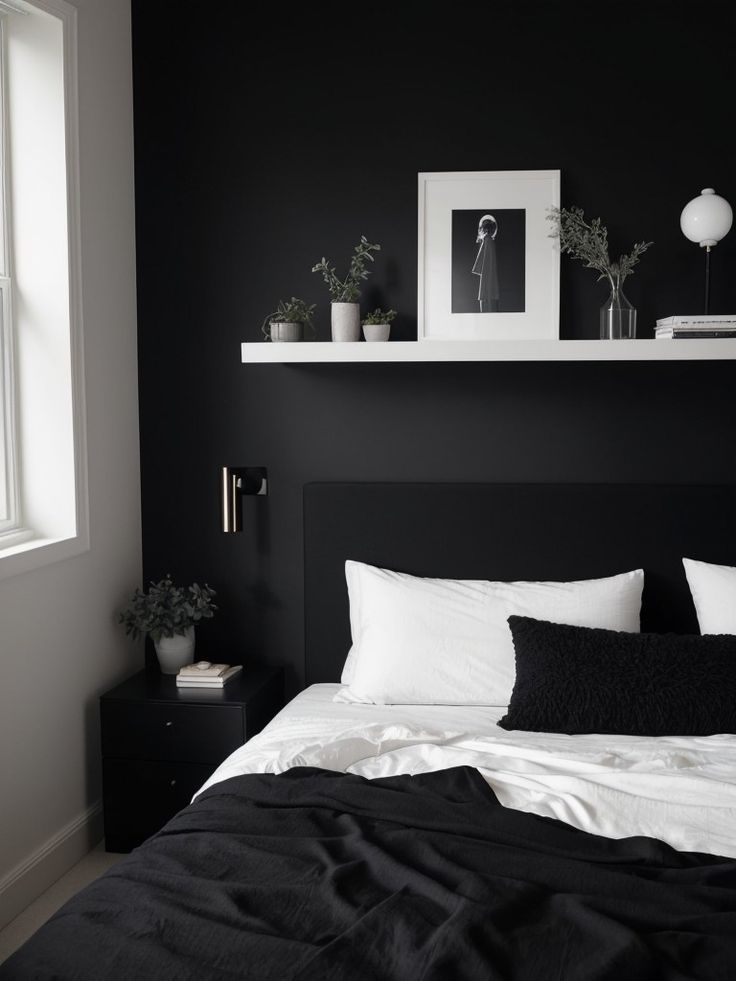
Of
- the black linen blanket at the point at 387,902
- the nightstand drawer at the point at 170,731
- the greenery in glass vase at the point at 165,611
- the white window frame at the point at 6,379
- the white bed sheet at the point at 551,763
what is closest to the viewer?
the black linen blanket at the point at 387,902

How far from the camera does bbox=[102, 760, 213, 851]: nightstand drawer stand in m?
3.31

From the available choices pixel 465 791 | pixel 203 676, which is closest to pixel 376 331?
pixel 203 676

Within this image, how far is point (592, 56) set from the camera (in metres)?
3.43

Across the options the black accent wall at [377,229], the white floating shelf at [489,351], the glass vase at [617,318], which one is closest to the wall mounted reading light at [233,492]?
the black accent wall at [377,229]

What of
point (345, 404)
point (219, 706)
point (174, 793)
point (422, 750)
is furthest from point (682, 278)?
point (174, 793)

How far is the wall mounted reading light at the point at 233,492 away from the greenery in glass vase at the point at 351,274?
679 millimetres

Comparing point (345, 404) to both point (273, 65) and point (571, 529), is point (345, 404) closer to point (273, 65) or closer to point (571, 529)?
point (571, 529)

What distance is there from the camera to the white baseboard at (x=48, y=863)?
2.93 meters

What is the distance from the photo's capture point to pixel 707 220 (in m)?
3.22

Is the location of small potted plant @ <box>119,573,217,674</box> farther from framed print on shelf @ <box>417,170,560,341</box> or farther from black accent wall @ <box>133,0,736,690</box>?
framed print on shelf @ <box>417,170,560,341</box>

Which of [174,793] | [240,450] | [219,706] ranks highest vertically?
[240,450]

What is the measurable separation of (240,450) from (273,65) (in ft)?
Result: 4.44

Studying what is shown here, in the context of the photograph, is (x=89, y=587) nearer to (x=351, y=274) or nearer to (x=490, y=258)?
(x=351, y=274)

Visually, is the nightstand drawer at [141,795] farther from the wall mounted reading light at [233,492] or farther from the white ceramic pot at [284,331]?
the white ceramic pot at [284,331]
